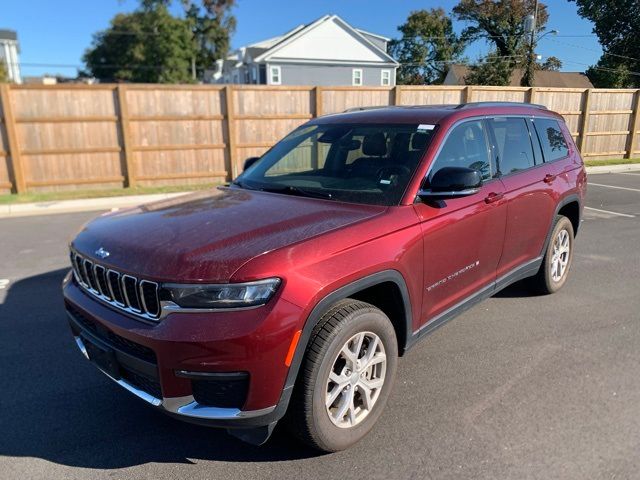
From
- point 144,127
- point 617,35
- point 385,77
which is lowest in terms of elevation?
point 144,127

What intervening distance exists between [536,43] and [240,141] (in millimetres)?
31181

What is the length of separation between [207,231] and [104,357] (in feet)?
2.82

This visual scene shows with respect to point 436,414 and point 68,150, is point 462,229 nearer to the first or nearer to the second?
point 436,414

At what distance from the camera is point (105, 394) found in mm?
3336

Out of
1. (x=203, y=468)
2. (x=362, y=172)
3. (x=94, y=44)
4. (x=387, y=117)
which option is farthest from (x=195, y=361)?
(x=94, y=44)

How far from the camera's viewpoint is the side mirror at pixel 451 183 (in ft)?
9.98

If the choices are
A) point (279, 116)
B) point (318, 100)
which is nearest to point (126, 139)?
point (279, 116)

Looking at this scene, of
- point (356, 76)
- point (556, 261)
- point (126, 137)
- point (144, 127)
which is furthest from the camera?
point (356, 76)

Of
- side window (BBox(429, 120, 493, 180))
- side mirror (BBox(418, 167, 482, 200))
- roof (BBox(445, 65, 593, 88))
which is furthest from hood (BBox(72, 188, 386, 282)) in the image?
roof (BBox(445, 65, 593, 88))

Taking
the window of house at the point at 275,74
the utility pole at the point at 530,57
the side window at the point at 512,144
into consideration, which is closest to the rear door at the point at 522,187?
the side window at the point at 512,144

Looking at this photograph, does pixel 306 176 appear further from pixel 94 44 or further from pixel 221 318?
pixel 94 44

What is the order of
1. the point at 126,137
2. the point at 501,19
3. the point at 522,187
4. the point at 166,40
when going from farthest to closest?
the point at 166,40, the point at 501,19, the point at 126,137, the point at 522,187

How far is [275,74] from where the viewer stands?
122 feet

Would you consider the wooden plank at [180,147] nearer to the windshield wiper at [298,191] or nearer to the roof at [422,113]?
the roof at [422,113]
